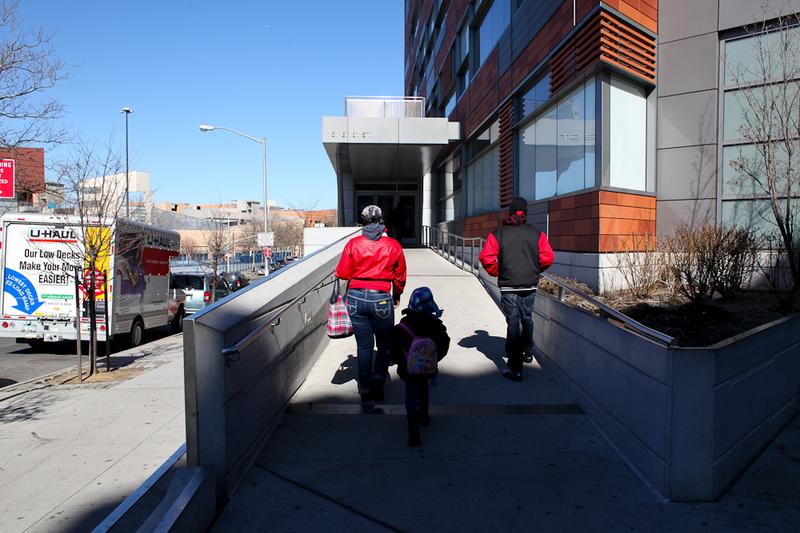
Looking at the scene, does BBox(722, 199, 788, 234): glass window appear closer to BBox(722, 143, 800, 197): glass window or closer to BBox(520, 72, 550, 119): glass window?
BBox(722, 143, 800, 197): glass window

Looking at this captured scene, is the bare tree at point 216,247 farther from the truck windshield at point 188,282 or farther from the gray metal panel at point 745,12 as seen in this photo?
the gray metal panel at point 745,12

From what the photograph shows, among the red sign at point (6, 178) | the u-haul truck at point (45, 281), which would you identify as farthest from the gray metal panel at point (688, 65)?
the red sign at point (6, 178)

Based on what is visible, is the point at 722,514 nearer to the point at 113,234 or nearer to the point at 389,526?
the point at 389,526

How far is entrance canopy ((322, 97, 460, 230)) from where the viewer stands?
20562mm

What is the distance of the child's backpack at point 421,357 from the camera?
4.39 metres

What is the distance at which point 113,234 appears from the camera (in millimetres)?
13578

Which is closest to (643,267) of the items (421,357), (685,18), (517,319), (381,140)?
(517,319)

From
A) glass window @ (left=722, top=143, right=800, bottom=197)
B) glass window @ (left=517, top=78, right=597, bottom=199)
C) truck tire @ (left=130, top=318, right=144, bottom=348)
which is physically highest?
glass window @ (left=517, top=78, right=597, bottom=199)

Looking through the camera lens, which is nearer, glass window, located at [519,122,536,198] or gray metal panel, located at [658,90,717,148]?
gray metal panel, located at [658,90,717,148]

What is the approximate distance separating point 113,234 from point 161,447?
8.45 m

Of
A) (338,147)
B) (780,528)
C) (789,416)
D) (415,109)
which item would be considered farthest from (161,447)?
(415,109)

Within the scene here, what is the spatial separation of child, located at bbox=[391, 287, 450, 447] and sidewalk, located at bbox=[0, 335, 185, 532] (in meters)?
2.58

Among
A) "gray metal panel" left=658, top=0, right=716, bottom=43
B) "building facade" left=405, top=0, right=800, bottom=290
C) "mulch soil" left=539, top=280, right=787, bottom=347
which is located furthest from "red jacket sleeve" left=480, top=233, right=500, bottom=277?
"gray metal panel" left=658, top=0, right=716, bottom=43

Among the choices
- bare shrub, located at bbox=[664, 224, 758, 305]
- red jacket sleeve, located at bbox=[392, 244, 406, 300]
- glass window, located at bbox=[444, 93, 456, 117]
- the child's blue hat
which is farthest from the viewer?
glass window, located at bbox=[444, 93, 456, 117]
